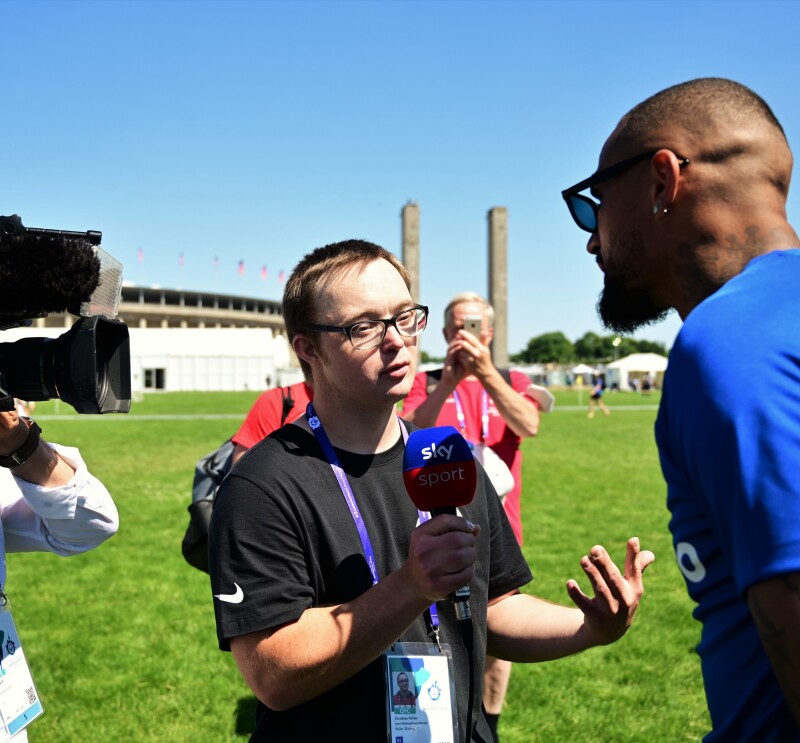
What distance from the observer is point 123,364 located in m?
2.19

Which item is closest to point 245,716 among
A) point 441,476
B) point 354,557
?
point 354,557

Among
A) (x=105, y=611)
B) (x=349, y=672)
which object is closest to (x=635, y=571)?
(x=349, y=672)

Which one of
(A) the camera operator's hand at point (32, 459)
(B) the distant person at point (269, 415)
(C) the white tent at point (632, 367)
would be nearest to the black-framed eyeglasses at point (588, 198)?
(A) the camera operator's hand at point (32, 459)

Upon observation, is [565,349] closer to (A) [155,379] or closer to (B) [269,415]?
(A) [155,379]

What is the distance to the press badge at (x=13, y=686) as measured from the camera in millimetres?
2355

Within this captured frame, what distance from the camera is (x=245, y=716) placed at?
15.9 feet

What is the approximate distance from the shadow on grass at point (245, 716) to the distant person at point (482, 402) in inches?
54.6

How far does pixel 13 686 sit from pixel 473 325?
117 inches

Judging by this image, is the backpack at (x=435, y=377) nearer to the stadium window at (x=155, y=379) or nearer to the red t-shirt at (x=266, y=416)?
the red t-shirt at (x=266, y=416)

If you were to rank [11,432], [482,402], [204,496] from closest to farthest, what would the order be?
[11,432] < [204,496] < [482,402]

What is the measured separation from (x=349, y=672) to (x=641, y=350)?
134134 millimetres

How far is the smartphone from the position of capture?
15.2ft

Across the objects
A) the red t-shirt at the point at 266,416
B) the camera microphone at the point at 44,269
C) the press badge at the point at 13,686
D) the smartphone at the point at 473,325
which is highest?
the camera microphone at the point at 44,269

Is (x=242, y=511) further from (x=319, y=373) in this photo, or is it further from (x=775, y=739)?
(x=775, y=739)
